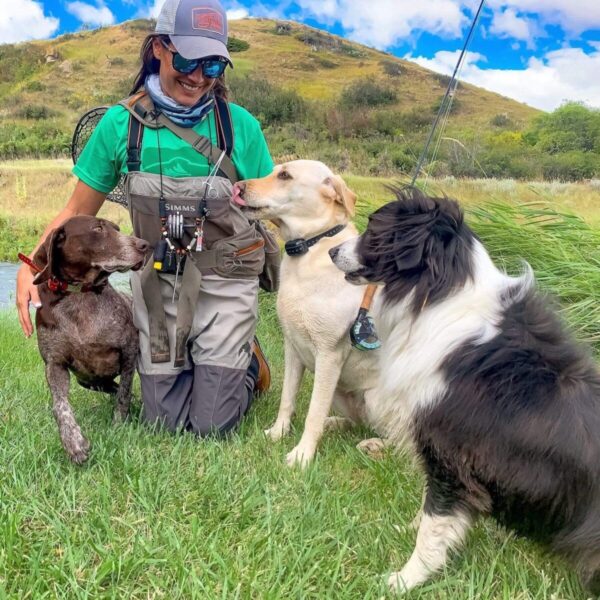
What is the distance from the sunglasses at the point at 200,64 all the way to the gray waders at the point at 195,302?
22.6 inches

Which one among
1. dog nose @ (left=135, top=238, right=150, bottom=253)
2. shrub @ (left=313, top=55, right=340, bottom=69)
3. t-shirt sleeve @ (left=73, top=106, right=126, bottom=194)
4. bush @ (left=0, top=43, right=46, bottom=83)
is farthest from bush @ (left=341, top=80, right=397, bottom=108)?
bush @ (left=0, top=43, right=46, bottom=83)

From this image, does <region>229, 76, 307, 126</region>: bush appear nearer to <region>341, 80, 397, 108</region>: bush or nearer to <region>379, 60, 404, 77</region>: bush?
<region>341, 80, 397, 108</region>: bush

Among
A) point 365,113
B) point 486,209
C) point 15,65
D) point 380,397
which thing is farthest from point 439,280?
point 15,65

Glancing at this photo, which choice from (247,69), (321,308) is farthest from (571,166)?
(247,69)

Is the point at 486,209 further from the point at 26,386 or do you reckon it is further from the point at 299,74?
the point at 299,74

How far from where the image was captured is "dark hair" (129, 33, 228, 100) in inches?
129

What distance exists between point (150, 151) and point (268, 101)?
1539 centimetres

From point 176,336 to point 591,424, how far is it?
225 centimetres

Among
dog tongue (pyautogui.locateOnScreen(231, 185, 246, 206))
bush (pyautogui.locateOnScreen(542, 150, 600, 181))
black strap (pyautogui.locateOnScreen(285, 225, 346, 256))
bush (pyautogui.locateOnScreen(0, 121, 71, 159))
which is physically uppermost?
bush (pyautogui.locateOnScreen(542, 150, 600, 181))

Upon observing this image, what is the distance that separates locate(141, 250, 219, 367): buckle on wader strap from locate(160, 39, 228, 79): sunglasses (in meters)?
1.00

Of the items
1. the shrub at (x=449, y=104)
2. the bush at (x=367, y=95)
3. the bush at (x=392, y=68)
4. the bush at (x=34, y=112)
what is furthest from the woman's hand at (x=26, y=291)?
the bush at (x=34, y=112)

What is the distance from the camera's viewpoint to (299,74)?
22.4 m

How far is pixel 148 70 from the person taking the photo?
11.0ft

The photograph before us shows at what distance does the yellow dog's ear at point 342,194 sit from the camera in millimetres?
3125
